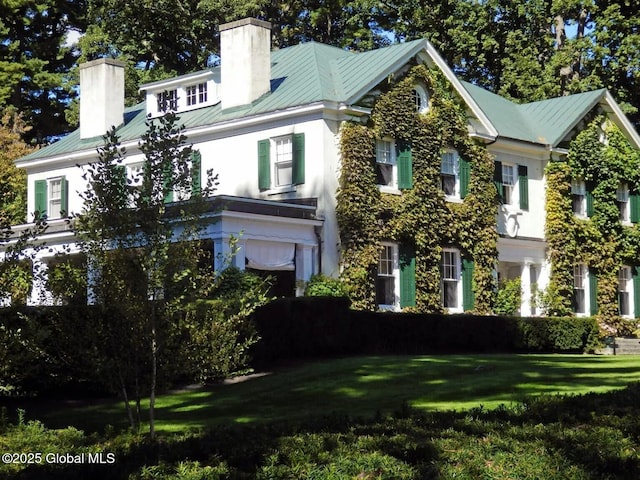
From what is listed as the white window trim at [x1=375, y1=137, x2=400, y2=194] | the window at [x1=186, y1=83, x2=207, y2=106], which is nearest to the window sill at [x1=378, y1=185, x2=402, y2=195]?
the white window trim at [x1=375, y1=137, x2=400, y2=194]

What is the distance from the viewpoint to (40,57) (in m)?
50.9

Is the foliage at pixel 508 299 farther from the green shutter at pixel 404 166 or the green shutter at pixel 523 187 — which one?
the green shutter at pixel 404 166

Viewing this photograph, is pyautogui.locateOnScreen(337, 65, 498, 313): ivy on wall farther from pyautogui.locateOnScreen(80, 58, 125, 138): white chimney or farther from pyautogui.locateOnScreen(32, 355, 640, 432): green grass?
pyautogui.locateOnScreen(80, 58, 125, 138): white chimney

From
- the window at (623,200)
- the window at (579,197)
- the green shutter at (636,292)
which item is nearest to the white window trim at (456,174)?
the window at (579,197)

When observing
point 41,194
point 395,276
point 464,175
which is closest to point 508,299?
point 464,175

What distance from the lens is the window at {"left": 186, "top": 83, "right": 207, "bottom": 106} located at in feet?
115

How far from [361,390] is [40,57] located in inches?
1467

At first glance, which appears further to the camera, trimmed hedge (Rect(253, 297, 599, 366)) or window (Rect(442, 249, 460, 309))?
window (Rect(442, 249, 460, 309))

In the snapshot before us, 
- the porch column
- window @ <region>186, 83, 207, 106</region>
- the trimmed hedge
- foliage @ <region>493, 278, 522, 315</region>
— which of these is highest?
window @ <region>186, 83, 207, 106</region>

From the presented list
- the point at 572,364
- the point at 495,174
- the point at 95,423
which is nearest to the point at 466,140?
the point at 495,174

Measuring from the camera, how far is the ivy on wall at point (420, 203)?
1173 inches

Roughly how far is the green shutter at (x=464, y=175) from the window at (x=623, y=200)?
25.9 feet

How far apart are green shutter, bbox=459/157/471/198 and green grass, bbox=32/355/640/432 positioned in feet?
38.6

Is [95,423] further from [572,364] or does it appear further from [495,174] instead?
[495,174]
